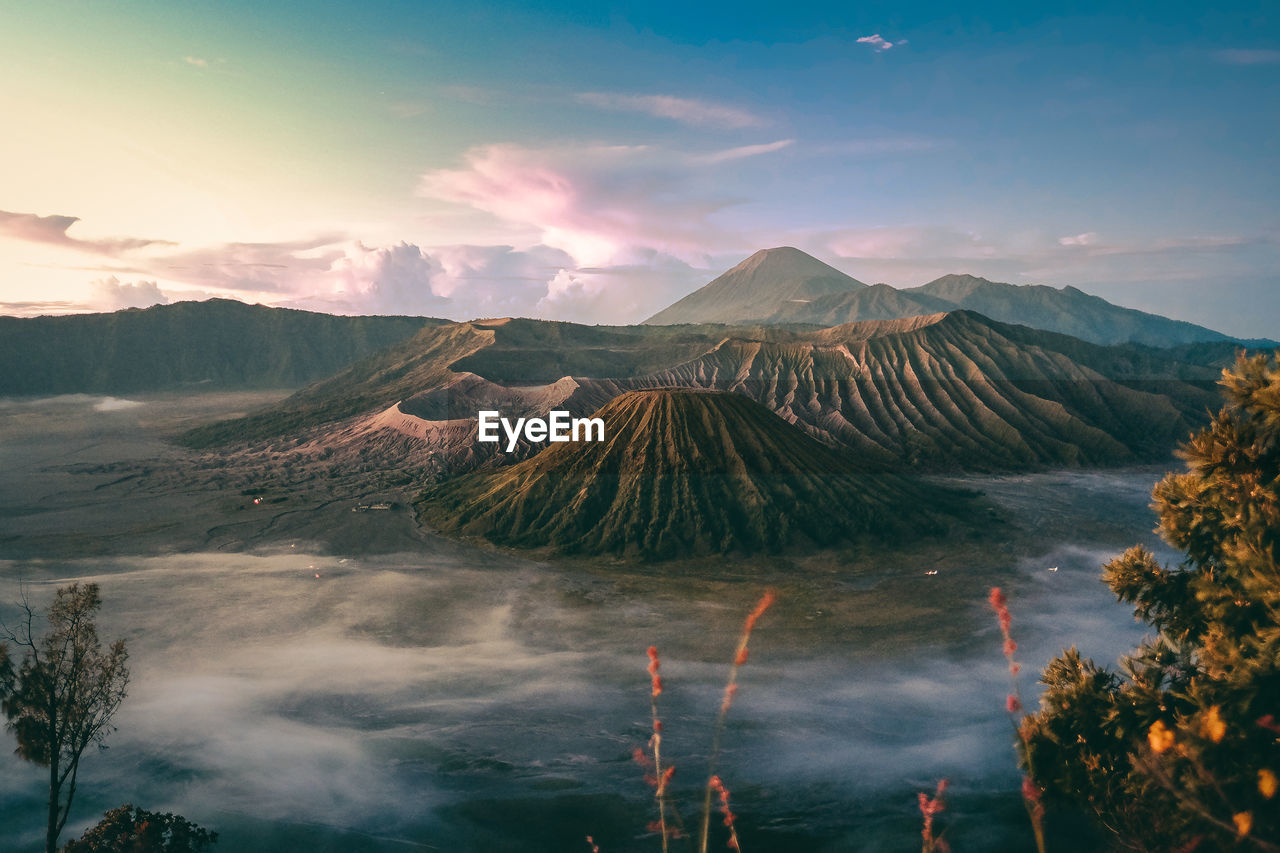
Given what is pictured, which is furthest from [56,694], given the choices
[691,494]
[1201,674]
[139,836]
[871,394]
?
[871,394]

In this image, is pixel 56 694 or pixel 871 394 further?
pixel 871 394

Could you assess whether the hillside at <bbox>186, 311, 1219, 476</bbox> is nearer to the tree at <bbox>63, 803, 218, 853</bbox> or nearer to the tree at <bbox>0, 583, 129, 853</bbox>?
the tree at <bbox>63, 803, 218, 853</bbox>

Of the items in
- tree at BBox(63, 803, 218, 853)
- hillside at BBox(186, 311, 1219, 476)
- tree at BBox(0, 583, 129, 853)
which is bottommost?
tree at BBox(63, 803, 218, 853)

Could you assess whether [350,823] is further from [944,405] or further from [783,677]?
[944,405]

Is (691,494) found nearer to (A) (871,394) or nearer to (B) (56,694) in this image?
(B) (56,694)

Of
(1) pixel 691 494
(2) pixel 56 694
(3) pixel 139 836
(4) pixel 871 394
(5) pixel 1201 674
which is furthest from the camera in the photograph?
(4) pixel 871 394

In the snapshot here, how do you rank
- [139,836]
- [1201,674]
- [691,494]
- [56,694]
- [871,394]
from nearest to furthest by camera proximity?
[1201,674] < [139,836] < [56,694] < [691,494] < [871,394]

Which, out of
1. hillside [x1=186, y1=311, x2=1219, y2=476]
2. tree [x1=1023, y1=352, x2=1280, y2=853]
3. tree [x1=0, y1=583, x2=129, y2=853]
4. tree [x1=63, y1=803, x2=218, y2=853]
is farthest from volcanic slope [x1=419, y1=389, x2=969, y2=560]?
tree [x1=1023, y1=352, x2=1280, y2=853]
